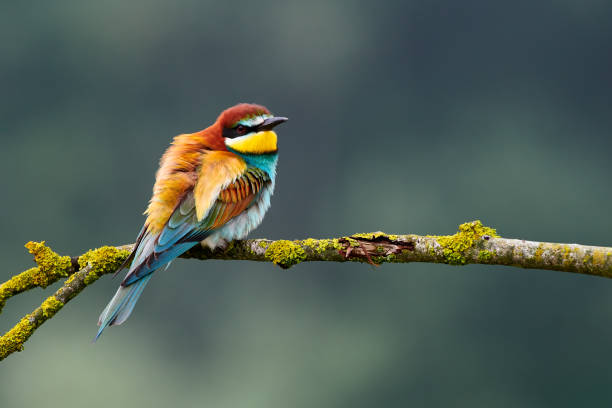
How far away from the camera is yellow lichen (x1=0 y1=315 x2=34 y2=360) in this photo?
1.67 m

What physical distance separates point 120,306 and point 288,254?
21.9 inches

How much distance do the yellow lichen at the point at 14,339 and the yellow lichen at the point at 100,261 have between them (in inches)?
9.5

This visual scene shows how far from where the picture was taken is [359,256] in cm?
182

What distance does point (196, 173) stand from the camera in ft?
7.15

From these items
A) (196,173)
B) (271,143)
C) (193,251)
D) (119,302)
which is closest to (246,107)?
(271,143)

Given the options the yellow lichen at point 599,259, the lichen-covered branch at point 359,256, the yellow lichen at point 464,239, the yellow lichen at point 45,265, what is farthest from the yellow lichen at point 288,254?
the yellow lichen at point 599,259

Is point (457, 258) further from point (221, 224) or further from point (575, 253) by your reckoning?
point (221, 224)

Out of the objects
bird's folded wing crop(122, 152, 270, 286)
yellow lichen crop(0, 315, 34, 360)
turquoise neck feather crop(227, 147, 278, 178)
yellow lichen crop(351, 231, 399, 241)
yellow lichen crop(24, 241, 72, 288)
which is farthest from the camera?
turquoise neck feather crop(227, 147, 278, 178)

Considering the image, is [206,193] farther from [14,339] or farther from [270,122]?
[14,339]

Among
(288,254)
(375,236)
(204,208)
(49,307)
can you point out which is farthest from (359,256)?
(49,307)

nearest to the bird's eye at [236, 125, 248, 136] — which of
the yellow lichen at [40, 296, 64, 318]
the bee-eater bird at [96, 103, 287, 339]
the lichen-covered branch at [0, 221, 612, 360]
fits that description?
the bee-eater bird at [96, 103, 287, 339]

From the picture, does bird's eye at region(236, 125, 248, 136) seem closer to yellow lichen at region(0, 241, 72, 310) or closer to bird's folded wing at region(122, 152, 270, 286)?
bird's folded wing at region(122, 152, 270, 286)

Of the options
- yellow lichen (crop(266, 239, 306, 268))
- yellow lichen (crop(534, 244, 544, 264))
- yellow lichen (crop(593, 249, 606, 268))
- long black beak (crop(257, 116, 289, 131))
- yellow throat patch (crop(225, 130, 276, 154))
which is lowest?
yellow lichen (crop(266, 239, 306, 268))

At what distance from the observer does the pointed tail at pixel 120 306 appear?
1885mm
